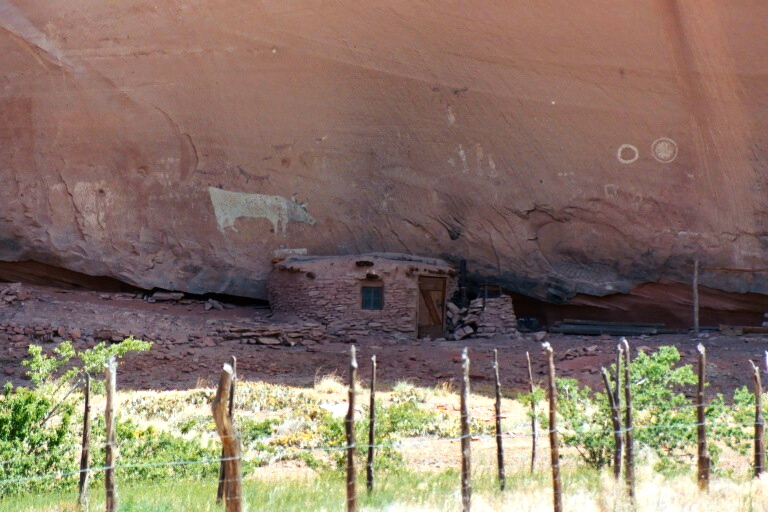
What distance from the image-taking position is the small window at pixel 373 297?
18844mm

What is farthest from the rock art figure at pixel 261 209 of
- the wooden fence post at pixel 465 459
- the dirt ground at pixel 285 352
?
the wooden fence post at pixel 465 459

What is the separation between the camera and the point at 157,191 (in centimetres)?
2038

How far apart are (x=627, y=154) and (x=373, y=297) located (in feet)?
19.8

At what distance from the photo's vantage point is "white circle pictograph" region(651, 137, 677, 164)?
18.7 meters

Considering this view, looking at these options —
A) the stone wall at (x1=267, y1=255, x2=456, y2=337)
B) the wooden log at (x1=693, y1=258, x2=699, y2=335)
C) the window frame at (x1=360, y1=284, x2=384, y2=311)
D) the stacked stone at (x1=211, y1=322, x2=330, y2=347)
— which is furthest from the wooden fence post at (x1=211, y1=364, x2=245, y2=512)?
the wooden log at (x1=693, y1=258, x2=699, y2=335)

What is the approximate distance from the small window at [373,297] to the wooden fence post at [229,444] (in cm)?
1177

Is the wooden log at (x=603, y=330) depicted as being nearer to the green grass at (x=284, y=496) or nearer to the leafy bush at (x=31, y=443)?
the green grass at (x=284, y=496)

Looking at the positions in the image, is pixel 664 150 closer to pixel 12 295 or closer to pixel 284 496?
pixel 284 496

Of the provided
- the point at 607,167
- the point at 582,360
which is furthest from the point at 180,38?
the point at 582,360

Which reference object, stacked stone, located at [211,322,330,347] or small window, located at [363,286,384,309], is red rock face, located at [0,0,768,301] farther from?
stacked stone, located at [211,322,330,347]

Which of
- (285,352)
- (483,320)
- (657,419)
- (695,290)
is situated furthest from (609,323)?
(657,419)

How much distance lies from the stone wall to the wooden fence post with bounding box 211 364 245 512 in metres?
11.3

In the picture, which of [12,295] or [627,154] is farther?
[627,154]

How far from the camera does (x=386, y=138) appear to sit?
1995 cm
